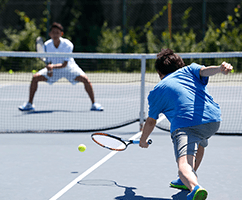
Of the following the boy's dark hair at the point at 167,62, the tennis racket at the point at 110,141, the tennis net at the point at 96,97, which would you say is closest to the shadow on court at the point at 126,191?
the tennis racket at the point at 110,141

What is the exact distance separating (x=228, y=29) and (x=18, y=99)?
9.50 metres

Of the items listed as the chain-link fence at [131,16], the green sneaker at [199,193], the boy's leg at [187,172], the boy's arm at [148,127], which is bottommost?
the green sneaker at [199,193]

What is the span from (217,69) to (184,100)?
35cm

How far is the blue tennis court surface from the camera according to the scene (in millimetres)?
3859

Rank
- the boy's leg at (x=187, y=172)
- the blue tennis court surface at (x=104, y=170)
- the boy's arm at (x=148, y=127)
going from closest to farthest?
the boy's leg at (x=187, y=172), the boy's arm at (x=148, y=127), the blue tennis court surface at (x=104, y=170)

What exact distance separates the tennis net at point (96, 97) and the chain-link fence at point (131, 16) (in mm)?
2029

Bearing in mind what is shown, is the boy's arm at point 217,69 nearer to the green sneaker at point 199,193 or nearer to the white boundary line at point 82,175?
the green sneaker at point 199,193

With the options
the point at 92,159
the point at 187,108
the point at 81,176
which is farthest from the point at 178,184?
the point at 92,159

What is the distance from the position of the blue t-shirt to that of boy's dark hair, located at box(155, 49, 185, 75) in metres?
0.09

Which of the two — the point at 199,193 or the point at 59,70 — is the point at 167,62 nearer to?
the point at 199,193

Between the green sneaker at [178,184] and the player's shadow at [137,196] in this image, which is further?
the green sneaker at [178,184]

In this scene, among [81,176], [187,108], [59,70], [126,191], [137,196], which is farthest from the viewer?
[59,70]

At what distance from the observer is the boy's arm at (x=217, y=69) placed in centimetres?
319

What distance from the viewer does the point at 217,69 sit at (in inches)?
129
